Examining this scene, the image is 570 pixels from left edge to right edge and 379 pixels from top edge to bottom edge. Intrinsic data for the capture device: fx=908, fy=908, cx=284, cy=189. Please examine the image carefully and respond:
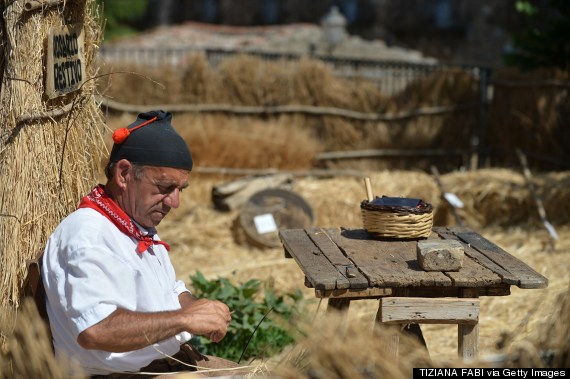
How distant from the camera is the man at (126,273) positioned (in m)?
2.97

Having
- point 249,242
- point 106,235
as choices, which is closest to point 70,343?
point 106,235

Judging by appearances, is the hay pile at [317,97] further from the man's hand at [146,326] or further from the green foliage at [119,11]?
the green foliage at [119,11]

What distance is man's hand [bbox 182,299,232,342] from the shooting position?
10.3ft

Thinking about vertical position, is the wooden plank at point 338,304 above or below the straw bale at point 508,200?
above

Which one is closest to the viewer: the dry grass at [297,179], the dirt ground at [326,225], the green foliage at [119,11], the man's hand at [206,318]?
the dry grass at [297,179]

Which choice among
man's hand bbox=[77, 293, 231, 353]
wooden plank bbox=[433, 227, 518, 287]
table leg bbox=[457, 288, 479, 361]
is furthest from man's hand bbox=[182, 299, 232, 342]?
table leg bbox=[457, 288, 479, 361]

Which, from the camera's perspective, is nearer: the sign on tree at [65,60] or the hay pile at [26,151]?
the hay pile at [26,151]

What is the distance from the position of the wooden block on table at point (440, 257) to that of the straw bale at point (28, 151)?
1.62 meters

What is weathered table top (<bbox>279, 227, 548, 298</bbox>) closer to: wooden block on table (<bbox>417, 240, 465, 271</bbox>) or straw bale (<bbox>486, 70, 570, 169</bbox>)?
wooden block on table (<bbox>417, 240, 465, 271</bbox>)

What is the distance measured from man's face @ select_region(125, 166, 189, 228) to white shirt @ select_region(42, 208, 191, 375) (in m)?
0.10

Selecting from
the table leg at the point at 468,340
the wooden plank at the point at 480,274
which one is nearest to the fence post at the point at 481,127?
the wooden plank at the point at 480,274

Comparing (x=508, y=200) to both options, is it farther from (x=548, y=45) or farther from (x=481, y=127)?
(x=481, y=127)

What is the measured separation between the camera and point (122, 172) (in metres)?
3.27

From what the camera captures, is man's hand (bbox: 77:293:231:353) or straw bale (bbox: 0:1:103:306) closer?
man's hand (bbox: 77:293:231:353)
